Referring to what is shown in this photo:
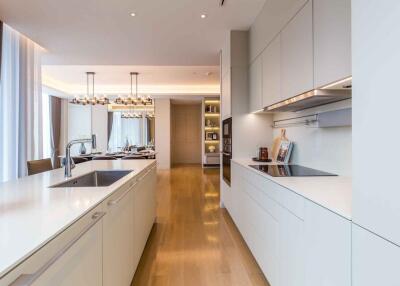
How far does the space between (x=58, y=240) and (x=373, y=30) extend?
51.1 inches

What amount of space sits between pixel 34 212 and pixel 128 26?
3.30m

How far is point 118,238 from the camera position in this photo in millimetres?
1584

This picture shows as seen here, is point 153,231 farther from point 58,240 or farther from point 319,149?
point 58,240

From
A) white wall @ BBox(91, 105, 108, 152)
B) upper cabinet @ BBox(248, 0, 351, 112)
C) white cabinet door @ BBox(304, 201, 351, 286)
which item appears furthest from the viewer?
white wall @ BBox(91, 105, 108, 152)

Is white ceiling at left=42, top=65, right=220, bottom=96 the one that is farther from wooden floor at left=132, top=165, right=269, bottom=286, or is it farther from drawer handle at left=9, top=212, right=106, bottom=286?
drawer handle at left=9, top=212, right=106, bottom=286

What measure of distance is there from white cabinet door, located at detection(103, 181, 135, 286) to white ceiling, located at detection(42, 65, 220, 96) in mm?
5289

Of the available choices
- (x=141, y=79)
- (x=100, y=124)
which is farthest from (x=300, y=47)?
(x=100, y=124)

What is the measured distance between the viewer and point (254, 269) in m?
2.26

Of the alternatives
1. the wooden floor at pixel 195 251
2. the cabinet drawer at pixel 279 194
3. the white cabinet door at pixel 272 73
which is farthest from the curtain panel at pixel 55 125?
the cabinet drawer at pixel 279 194

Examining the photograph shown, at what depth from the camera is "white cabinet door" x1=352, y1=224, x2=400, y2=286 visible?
0.76m

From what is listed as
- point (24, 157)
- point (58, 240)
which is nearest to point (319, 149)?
point (58, 240)

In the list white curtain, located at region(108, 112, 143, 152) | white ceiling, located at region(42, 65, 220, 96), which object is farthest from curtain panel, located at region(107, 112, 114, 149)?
white ceiling, located at region(42, 65, 220, 96)

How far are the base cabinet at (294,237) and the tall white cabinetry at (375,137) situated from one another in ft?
0.38

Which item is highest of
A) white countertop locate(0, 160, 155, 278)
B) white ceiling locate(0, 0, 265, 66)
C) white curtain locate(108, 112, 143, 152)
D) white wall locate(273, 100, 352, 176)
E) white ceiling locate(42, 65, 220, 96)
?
white ceiling locate(42, 65, 220, 96)
